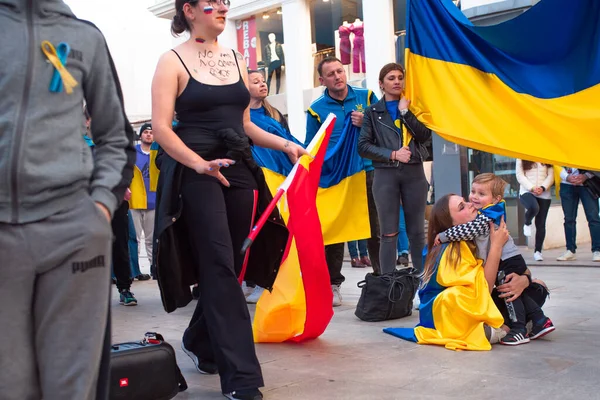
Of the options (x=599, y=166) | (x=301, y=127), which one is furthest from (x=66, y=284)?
(x=301, y=127)

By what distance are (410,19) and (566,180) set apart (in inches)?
201

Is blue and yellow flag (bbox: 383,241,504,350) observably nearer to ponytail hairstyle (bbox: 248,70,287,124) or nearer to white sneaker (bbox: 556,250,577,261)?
ponytail hairstyle (bbox: 248,70,287,124)

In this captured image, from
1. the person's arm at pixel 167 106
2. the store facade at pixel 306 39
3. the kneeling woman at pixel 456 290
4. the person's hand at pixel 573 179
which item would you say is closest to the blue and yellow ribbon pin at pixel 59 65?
the person's arm at pixel 167 106

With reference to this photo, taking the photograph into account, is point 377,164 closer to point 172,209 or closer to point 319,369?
point 319,369

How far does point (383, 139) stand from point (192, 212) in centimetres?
291

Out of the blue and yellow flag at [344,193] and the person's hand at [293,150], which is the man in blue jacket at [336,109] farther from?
the person's hand at [293,150]

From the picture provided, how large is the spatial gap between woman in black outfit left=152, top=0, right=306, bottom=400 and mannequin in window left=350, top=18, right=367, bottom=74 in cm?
1772

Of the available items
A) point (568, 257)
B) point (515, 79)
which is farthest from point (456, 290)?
point (568, 257)

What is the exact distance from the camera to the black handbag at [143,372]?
342 centimetres

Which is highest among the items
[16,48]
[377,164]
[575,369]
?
[16,48]

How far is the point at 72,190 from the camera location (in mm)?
2164

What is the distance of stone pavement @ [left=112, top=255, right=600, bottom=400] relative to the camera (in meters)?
3.82

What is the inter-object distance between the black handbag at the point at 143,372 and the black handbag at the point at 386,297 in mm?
2446

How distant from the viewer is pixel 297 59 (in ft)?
75.8
